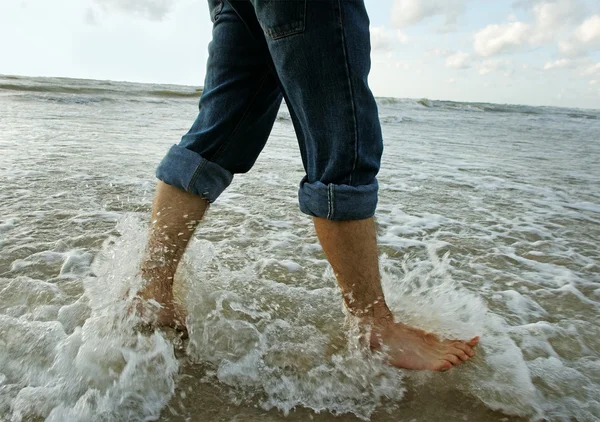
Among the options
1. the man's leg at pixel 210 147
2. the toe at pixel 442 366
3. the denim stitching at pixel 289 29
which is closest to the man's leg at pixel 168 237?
the man's leg at pixel 210 147

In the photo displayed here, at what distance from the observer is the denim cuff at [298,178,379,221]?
3.68ft

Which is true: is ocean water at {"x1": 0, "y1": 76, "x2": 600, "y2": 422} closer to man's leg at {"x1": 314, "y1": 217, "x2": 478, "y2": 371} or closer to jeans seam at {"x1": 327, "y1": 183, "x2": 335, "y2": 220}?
man's leg at {"x1": 314, "y1": 217, "x2": 478, "y2": 371}

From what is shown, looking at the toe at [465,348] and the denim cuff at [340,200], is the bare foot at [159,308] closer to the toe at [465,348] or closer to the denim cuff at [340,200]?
the denim cuff at [340,200]

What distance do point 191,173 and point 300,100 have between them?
1.41 feet

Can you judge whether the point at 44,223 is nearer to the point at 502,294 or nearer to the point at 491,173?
the point at 502,294

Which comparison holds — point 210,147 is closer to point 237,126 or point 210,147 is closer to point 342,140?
point 237,126

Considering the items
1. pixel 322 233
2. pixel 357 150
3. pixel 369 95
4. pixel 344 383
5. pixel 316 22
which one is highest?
pixel 316 22

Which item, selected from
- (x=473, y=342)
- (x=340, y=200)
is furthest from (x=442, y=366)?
(x=340, y=200)

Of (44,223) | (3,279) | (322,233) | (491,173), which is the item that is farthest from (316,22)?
(491,173)

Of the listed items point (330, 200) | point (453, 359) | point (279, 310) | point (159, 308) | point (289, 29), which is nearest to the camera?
point (289, 29)

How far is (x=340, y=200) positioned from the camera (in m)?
1.12

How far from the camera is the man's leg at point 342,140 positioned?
1.02 m

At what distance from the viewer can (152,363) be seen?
3.85ft

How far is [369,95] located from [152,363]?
2.72ft
